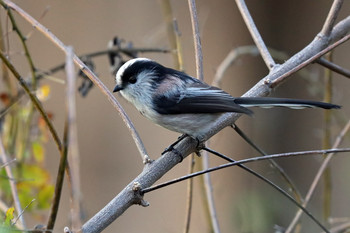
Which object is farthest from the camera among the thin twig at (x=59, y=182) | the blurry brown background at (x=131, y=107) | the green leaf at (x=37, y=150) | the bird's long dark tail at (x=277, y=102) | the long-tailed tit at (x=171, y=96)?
the blurry brown background at (x=131, y=107)

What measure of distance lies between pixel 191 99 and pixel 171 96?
3.1 inches

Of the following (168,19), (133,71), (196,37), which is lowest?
Answer: (133,71)

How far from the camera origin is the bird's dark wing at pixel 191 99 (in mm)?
1829

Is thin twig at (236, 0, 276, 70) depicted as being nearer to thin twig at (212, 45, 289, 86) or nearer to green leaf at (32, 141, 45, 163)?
thin twig at (212, 45, 289, 86)

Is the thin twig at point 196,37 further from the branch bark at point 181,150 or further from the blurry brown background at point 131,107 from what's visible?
the blurry brown background at point 131,107

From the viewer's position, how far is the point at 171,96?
1914mm

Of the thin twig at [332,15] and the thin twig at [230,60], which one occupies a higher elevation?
the thin twig at [332,15]

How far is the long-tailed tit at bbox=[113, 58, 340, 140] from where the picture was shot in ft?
5.99

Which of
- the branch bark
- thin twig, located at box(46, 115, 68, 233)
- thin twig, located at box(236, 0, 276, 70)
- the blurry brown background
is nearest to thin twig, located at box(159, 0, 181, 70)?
thin twig, located at box(236, 0, 276, 70)

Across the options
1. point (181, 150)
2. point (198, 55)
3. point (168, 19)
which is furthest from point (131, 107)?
point (181, 150)

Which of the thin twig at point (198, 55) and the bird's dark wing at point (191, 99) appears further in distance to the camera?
the bird's dark wing at point (191, 99)

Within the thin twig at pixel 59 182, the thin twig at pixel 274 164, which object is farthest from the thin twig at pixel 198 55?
the thin twig at pixel 59 182

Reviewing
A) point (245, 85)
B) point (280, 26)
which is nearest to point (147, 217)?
point (245, 85)

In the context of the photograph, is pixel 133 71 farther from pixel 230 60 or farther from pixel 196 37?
pixel 230 60
